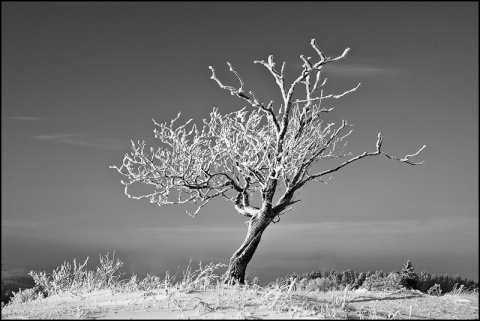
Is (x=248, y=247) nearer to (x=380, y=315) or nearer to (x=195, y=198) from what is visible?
(x=195, y=198)

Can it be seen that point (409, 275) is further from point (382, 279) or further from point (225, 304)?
point (225, 304)

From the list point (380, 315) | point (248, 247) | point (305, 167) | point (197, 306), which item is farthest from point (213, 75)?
point (380, 315)

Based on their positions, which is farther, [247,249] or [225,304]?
[247,249]

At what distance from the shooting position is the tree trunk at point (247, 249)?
1433cm

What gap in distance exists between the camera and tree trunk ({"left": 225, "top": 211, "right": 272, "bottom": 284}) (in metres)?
14.3

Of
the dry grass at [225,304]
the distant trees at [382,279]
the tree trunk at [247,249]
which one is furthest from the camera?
the distant trees at [382,279]

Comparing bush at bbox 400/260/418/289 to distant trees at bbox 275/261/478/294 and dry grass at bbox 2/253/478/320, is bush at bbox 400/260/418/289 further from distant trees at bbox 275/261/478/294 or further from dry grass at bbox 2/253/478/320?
dry grass at bbox 2/253/478/320

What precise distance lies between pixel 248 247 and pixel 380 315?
4866 mm

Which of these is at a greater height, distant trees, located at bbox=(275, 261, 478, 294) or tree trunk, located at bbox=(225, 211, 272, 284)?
tree trunk, located at bbox=(225, 211, 272, 284)

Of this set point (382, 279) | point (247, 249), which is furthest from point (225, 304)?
point (382, 279)

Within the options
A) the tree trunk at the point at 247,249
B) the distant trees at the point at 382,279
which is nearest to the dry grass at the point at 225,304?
the tree trunk at the point at 247,249

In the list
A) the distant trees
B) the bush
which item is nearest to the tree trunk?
the distant trees

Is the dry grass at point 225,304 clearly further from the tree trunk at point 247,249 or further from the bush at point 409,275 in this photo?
the bush at point 409,275

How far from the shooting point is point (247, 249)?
1454cm
